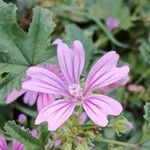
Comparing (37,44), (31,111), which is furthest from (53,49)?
(31,111)

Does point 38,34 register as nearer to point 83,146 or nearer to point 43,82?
point 43,82

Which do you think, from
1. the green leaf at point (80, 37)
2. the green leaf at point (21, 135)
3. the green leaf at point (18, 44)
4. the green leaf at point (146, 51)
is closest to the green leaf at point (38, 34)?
the green leaf at point (18, 44)

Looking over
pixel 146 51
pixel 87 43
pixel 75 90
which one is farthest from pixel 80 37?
pixel 75 90

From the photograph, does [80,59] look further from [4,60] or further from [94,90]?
[4,60]

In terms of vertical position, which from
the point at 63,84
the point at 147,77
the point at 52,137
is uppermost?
the point at 63,84

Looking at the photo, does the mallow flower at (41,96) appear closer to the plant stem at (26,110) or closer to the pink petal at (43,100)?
the pink petal at (43,100)
